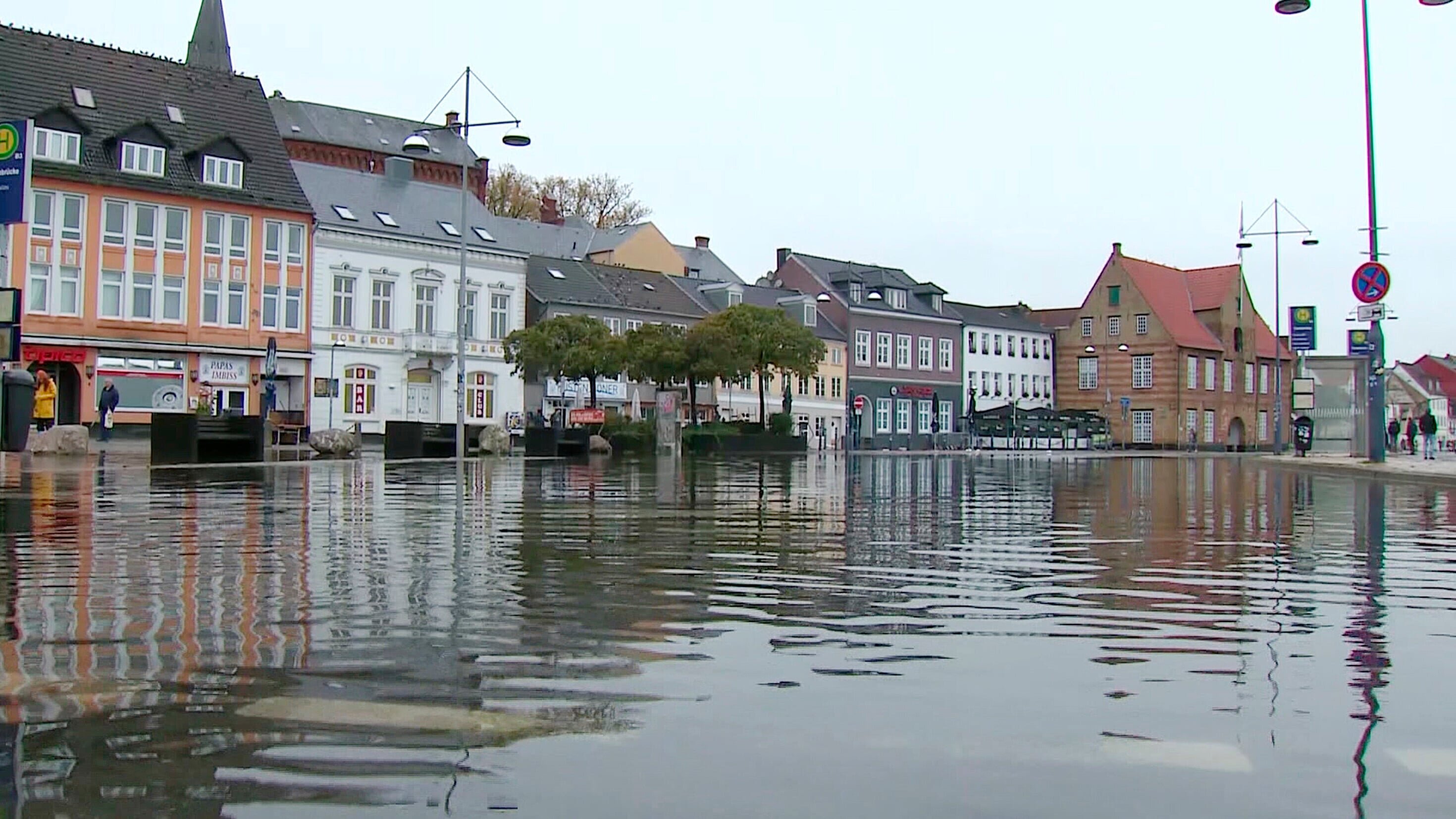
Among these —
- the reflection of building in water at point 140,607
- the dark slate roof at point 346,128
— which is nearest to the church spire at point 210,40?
the dark slate roof at point 346,128

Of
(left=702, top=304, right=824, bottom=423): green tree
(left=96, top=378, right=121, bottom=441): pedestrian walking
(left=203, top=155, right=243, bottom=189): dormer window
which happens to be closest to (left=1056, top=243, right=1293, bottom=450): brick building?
(left=702, top=304, right=824, bottom=423): green tree

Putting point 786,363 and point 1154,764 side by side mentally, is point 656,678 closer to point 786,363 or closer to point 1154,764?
point 1154,764

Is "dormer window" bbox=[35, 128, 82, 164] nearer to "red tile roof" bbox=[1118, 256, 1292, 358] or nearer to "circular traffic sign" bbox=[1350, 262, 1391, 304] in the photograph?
"circular traffic sign" bbox=[1350, 262, 1391, 304]

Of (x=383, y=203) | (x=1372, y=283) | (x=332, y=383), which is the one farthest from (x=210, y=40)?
(x=1372, y=283)

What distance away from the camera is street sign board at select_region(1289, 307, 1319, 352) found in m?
50.0

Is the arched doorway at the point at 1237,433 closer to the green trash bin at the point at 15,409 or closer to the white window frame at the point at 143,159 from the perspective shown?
the white window frame at the point at 143,159

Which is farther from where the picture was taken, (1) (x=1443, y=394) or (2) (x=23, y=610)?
(1) (x=1443, y=394)

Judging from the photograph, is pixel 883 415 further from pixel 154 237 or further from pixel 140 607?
pixel 140 607

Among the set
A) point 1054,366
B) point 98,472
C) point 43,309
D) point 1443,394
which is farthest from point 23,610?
point 1443,394

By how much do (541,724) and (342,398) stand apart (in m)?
58.1

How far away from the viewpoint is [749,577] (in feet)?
30.0

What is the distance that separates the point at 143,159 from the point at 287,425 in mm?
13101

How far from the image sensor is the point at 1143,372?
100312 mm

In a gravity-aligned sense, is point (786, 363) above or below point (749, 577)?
above
